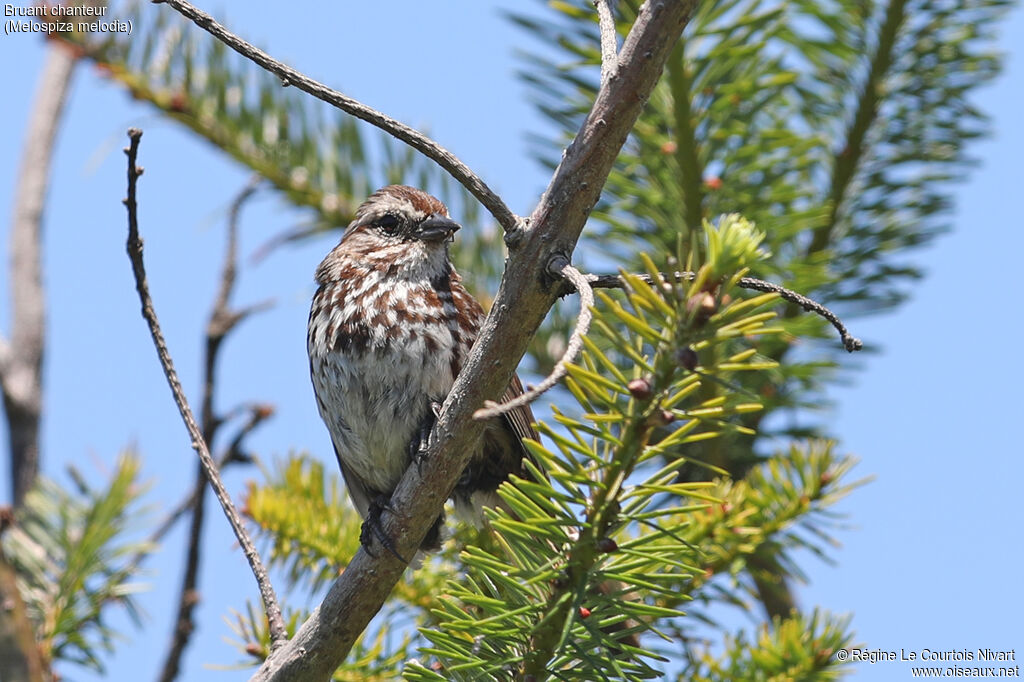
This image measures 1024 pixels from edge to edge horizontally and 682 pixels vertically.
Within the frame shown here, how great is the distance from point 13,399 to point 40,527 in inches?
30.1

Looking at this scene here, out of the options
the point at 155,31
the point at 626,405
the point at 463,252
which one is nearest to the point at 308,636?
the point at 626,405

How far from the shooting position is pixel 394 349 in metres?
3.12

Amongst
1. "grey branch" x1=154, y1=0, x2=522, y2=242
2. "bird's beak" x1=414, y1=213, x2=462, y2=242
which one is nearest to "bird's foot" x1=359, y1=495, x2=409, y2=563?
"grey branch" x1=154, y1=0, x2=522, y2=242

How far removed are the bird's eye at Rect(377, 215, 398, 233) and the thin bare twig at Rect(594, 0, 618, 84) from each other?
5.60ft

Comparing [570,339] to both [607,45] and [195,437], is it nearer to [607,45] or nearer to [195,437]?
[607,45]

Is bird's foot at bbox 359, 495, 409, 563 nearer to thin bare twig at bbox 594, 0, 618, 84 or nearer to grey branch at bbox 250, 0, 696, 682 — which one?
grey branch at bbox 250, 0, 696, 682

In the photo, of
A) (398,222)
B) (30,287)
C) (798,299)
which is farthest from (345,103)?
(30,287)

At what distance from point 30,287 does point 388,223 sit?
1377 mm

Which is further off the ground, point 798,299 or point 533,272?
point 533,272

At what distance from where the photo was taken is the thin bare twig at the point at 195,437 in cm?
A: 220

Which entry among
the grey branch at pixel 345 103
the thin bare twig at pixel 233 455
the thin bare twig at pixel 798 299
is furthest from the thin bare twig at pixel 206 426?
the thin bare twig at pixel 798 299

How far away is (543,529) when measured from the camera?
1784 millimetres

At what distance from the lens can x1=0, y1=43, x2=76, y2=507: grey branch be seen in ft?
12.0

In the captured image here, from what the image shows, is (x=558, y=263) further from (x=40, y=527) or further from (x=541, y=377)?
(x=40, y=527)
